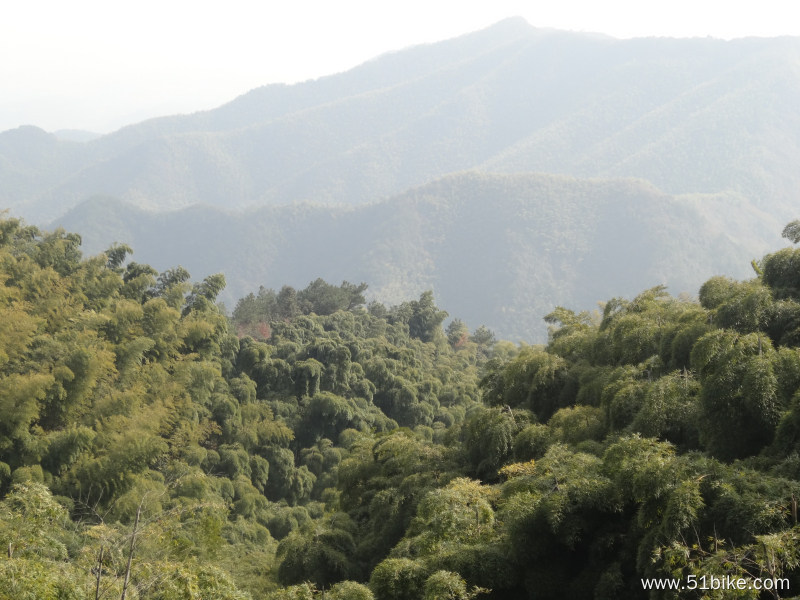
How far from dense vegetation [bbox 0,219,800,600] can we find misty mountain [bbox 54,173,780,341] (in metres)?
78.8

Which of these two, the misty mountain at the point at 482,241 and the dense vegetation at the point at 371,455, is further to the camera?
the misty mountain at the point at 482,241

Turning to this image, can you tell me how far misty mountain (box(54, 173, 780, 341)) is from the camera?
113375mm

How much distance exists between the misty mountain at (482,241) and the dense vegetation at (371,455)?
3104 inches

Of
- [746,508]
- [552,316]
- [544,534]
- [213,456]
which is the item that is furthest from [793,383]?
[213,456]

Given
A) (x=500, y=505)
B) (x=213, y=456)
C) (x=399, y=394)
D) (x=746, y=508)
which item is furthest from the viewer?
(x=399, y=394)

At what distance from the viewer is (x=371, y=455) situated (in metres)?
15.1

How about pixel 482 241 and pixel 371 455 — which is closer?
pixel 371 455

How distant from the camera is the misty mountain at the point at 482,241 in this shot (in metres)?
113

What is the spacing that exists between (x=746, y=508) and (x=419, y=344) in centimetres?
3715

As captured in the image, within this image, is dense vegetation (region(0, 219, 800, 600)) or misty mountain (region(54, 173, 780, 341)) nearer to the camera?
dense vegetation (region(0, 219, 800, 600))

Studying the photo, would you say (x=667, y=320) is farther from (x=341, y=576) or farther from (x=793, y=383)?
(x=341, y=576)

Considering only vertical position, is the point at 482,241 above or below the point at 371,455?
below

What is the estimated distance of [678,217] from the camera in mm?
120000

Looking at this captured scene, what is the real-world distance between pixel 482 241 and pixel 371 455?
4618 inches
